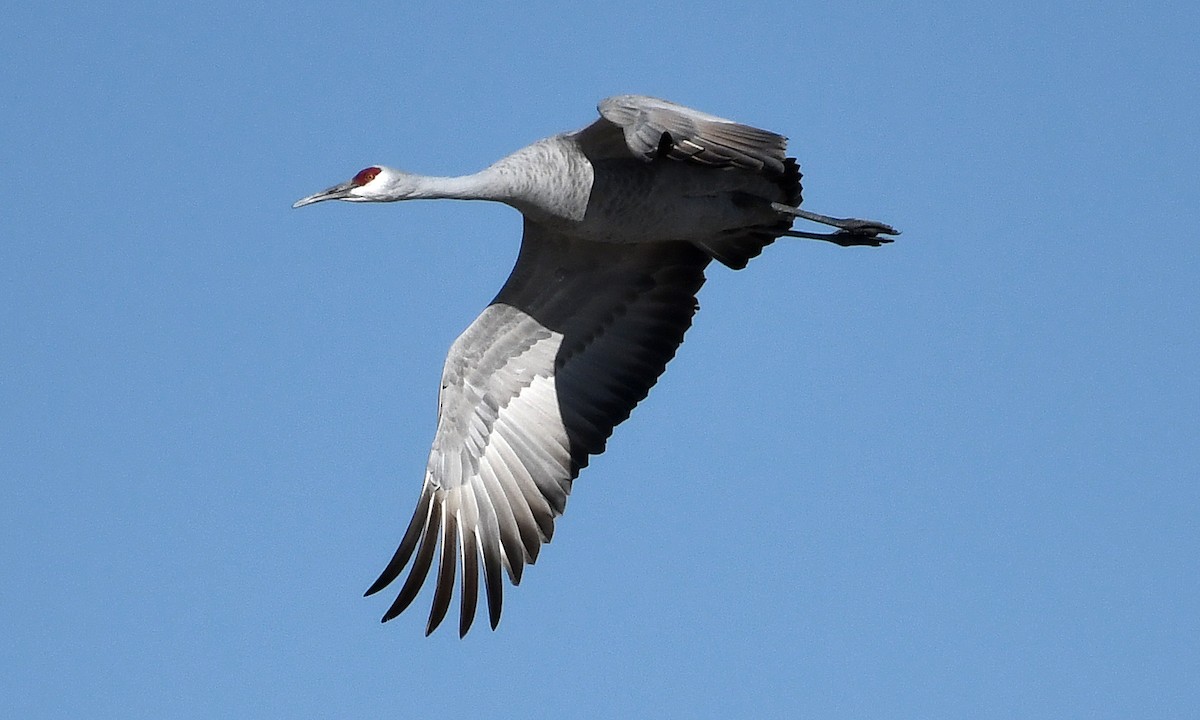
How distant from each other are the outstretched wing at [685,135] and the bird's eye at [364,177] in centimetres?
147

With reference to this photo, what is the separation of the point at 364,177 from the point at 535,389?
261 cm

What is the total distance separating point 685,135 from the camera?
33.7 feet

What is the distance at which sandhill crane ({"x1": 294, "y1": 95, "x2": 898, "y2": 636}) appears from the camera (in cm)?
1136

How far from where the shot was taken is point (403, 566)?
1223 centimetres

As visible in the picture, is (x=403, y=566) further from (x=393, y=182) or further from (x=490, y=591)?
(x=393, y=182)

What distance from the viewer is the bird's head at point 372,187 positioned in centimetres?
1124

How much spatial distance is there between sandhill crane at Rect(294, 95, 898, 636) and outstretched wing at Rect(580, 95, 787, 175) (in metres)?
0.04

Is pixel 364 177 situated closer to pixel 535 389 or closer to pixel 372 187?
pixel 372 187

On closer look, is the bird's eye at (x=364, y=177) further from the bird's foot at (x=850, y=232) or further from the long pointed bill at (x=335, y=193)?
the bird's foot at (x=850, y=232)

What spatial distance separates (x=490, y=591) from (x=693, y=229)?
3.08 meters

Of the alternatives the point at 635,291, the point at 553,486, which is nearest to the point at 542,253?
the point at 635,291

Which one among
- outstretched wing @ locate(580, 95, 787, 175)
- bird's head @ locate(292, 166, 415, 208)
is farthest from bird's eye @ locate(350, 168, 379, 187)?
outstretched wing @ locate(580, 95, 787, 175)

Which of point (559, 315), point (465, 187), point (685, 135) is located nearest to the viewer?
point (685, 135)

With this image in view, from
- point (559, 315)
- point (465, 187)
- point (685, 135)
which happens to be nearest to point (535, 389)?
point (559, 315)
